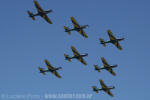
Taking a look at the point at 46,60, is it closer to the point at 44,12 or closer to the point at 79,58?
the point at 79,58

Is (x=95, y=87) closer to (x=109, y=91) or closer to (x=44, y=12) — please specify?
(x=109, y=91)

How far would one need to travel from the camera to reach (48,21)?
125 metres

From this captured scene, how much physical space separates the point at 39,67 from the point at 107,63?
25536 mm

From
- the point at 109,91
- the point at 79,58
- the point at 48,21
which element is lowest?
the point at 109,91

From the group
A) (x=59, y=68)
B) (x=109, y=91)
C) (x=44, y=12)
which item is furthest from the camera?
(x=109, y=91)

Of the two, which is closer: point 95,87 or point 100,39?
point 100,39

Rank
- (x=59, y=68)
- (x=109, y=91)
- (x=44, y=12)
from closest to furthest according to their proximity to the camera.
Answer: (x=44, y=12), (x=59, y=68), (x=109, y=91)

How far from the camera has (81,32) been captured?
128 meters

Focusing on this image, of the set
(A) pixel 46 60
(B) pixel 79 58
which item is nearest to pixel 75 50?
(B) pixel 79 58

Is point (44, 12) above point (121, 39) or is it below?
above

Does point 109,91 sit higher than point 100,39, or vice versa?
point 100,39

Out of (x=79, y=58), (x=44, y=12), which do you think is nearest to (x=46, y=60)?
(x=79, y=58)

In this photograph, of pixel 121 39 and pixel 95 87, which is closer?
pixel 121 39

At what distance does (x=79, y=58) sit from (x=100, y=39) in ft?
35.5
